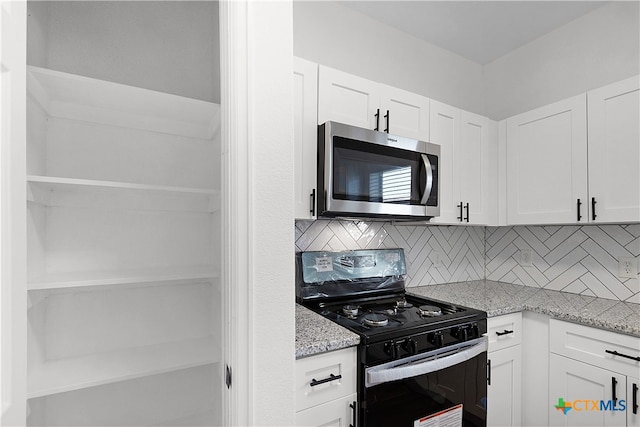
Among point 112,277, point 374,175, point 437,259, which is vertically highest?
point 374,175

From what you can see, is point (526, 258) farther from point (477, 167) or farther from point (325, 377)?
point (325, 377)

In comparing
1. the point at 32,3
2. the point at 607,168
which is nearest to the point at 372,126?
the point at 607,168

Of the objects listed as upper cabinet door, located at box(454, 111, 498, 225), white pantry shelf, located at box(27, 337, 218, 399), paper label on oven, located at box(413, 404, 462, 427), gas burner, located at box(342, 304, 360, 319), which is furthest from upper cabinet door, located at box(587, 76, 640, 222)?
white pantry shelf, located at box(27, 337, 218, 399)

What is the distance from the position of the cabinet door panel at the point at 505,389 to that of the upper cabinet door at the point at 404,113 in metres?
1.32

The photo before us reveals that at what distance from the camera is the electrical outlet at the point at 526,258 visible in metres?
2.43

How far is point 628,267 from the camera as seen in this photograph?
1.96 metres

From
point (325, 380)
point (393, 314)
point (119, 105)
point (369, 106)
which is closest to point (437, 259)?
point (393, 314)

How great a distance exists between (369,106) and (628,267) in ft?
6.01

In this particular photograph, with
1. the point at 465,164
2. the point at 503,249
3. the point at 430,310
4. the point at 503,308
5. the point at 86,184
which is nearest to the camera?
the point at 86,184

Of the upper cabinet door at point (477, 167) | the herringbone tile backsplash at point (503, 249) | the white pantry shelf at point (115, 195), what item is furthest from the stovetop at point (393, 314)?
the white pantry shelf at point (115, 195)

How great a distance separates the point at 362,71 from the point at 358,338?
175cm

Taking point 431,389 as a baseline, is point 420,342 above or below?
above

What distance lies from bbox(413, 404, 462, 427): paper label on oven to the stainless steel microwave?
938 millimetres

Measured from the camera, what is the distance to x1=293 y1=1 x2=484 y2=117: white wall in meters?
2.04
